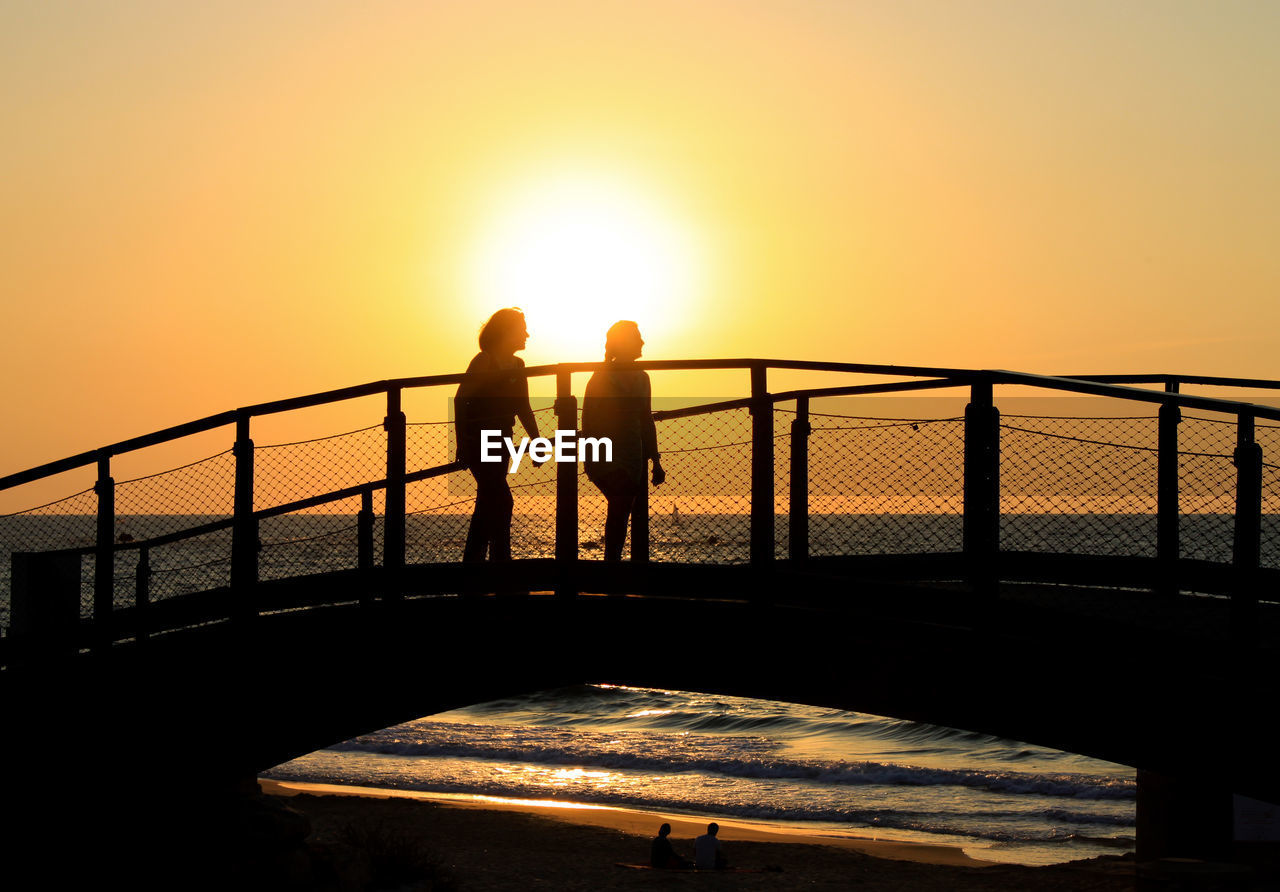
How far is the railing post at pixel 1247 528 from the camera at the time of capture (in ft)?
15.9

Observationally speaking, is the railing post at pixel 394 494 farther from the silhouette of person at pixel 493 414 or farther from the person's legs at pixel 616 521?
the person's legs at pixel 616 521

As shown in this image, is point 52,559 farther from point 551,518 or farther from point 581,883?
point 581,883

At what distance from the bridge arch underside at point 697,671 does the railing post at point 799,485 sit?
0.31m

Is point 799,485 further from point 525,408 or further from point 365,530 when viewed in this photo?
point 365,530

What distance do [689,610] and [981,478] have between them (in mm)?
1722

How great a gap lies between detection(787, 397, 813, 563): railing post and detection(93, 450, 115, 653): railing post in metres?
3.71

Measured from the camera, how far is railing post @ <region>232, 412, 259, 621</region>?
271 inches

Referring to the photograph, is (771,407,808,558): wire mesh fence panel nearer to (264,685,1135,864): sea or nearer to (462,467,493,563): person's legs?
(462,467,493,563): person's legs

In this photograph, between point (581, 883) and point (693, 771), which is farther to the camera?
point (693, 771)

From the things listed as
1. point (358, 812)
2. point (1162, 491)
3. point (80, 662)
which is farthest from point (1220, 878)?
point (358, 812)

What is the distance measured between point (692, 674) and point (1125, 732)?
2123 millimetres

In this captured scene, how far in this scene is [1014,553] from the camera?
7887 millimetres

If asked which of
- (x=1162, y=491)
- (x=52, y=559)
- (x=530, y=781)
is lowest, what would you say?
(x=530, y=781)
